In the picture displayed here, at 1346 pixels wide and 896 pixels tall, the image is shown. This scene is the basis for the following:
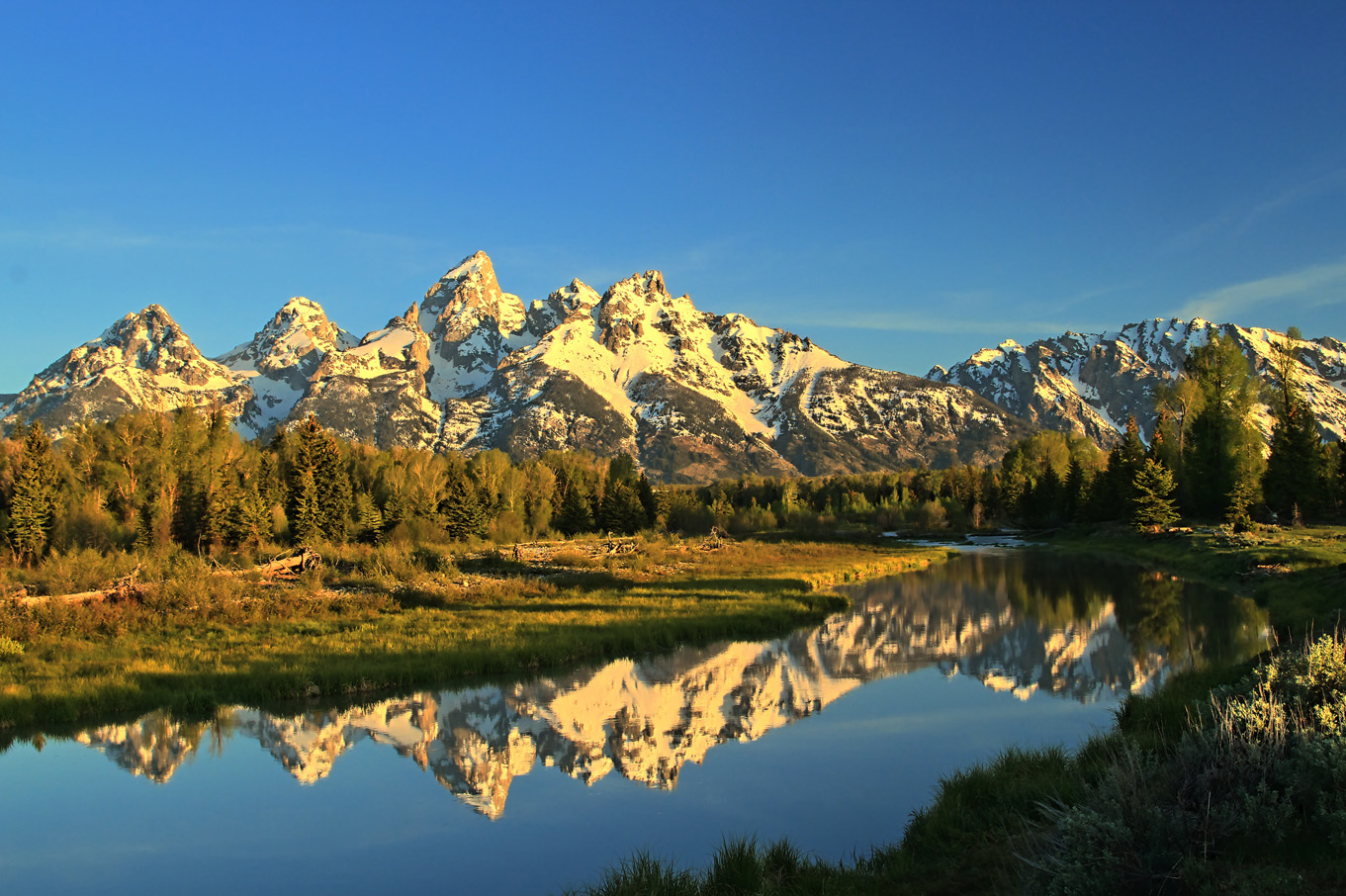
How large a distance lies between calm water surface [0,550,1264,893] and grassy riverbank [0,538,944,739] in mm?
1381

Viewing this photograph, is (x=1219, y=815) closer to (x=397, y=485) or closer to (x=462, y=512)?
(x=462, y=512)

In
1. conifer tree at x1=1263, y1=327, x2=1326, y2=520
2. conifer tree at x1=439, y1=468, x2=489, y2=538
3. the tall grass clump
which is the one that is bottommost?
the tall grass clump

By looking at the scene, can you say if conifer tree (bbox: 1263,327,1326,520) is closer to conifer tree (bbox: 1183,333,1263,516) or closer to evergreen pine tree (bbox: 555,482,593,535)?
conifer tree (bbox: 1183,333,1263,516)

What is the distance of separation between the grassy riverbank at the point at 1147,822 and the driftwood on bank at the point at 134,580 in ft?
87.2

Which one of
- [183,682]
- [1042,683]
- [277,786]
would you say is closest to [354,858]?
[277,786]

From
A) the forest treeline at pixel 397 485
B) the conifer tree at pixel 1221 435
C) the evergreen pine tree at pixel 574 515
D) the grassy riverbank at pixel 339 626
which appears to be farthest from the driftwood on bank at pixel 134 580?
the conifer tree at pixel 1221 435

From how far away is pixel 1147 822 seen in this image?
737 cm

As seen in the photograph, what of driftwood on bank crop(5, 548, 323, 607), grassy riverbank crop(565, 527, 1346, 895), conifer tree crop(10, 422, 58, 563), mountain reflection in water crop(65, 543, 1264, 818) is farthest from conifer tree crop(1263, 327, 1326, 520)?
conifer tree crop(10, 422, 58, 563)

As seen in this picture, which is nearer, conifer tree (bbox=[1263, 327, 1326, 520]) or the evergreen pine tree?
conifer tree (bbox=[1263, 327, 1326, 520])

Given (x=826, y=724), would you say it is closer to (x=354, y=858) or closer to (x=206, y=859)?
(x=354, y=858)

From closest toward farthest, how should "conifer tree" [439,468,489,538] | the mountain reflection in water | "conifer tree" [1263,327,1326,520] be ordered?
1. the mountain reflection in water
2. "conifer tree" [1263,327,1326,520]
3. "conifer tree" [439,468,489,538]

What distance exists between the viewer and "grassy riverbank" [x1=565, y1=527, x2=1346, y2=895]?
693 centimetres

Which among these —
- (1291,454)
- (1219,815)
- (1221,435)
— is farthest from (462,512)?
(1219,815)

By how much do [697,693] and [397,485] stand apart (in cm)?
5931
